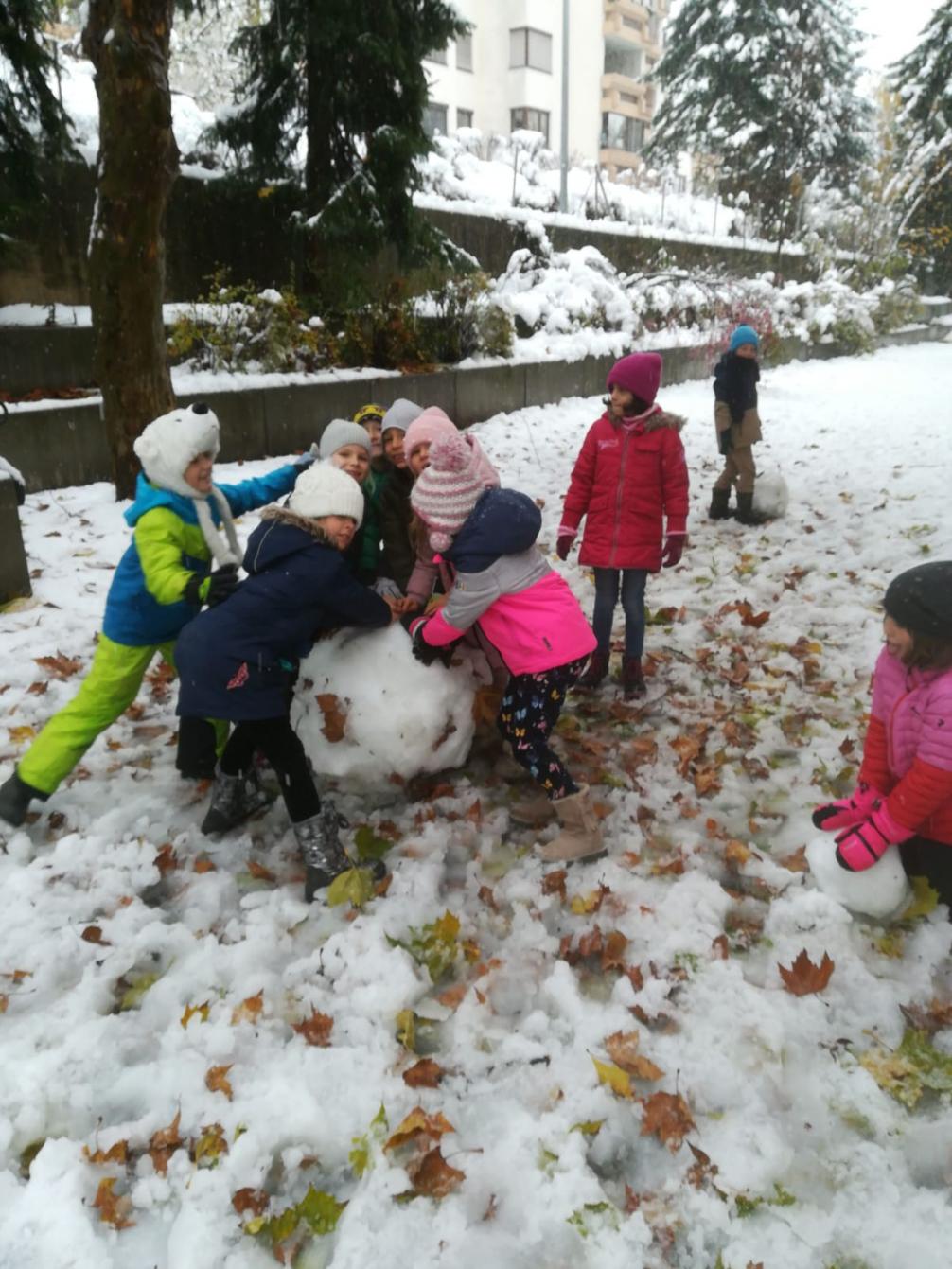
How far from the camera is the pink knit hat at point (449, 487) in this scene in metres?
2.81

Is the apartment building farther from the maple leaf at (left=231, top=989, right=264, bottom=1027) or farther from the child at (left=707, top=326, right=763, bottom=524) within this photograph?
the maple leaf at (left=231, top=989, right=264, bottom=1027)

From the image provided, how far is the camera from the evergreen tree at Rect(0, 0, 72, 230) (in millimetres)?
6029

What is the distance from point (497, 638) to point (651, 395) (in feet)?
5.39

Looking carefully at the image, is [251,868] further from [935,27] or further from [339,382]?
[935,27]

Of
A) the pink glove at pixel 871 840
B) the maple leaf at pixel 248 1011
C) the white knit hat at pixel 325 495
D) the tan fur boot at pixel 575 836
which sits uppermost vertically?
the white knit hat at pixel 325 495

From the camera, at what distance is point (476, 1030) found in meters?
2.36

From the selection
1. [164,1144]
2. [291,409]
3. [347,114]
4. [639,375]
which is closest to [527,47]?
[347,114]

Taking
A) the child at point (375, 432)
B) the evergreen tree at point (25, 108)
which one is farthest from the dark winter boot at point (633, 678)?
the evergreen tree at point (25, 108)

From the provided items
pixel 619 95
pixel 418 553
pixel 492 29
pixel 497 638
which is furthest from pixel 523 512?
pixel 619 95

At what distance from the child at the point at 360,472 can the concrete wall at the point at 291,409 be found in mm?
4079

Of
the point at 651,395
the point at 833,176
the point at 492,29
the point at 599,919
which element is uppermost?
the point at 492,29

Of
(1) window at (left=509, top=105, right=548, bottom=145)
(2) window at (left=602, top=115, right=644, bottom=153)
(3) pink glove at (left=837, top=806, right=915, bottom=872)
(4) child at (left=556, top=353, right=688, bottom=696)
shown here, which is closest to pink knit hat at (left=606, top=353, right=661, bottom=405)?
(4) child at (left=556, top=353, right=688, bottom=696)

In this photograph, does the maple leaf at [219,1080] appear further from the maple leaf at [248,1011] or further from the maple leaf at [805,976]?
A: the maple leaf at [805,976]

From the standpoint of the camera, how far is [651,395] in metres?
3.89
